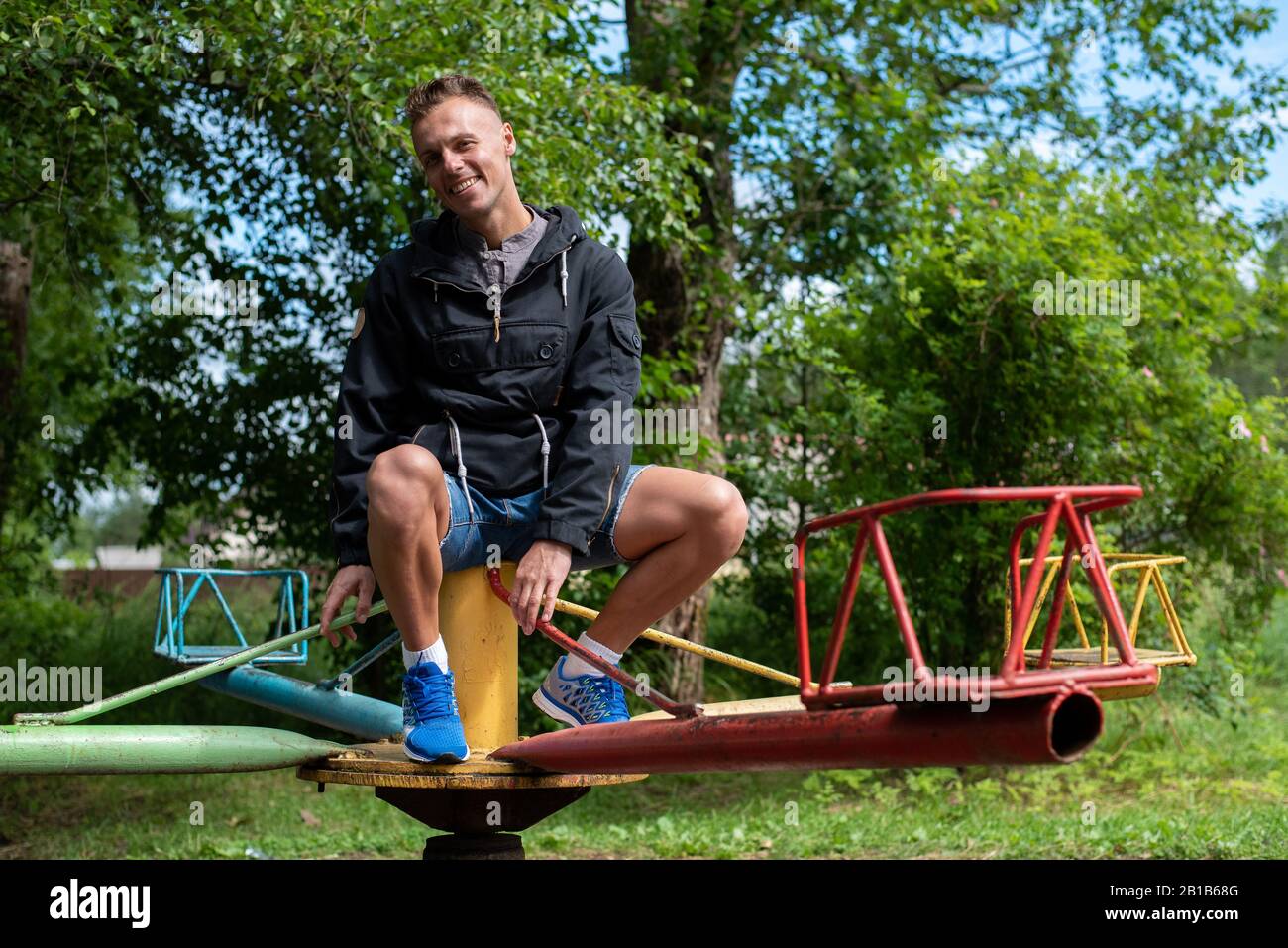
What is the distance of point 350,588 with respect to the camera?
3088mm

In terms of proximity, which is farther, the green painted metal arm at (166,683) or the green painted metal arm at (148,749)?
the green painted metal arm at (166,683)

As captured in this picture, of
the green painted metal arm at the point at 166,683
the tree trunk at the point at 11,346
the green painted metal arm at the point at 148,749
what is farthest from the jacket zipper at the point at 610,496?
the tree trunk at the point at 11,346

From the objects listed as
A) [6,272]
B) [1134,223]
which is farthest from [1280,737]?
[6,272]

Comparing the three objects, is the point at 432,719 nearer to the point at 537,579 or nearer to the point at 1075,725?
the point at 537,579

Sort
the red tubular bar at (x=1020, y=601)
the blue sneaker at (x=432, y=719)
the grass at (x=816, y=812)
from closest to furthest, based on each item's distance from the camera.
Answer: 1. the red tubular bar at (x=1020, y=601)
2. the blue sneaker at (x=432, y=719)
3. the grass at (x=816, y=812)

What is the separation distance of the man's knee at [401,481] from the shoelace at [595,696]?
635 millimetres

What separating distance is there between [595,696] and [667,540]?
432 millimetres

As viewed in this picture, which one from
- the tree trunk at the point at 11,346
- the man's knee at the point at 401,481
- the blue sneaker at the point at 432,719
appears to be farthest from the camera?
the tree trunk at the point at 11,346

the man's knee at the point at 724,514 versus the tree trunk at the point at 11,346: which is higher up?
the tree trunk at the point at 11,346

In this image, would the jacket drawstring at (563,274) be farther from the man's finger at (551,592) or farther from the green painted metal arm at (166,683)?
the green painted metal arm at (166,683)

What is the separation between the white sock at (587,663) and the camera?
3.26 m

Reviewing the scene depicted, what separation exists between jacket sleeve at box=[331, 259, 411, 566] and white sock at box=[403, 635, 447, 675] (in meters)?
0.23

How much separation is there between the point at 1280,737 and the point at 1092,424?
268 cm

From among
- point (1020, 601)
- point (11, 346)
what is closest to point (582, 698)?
point (1020, 601)
